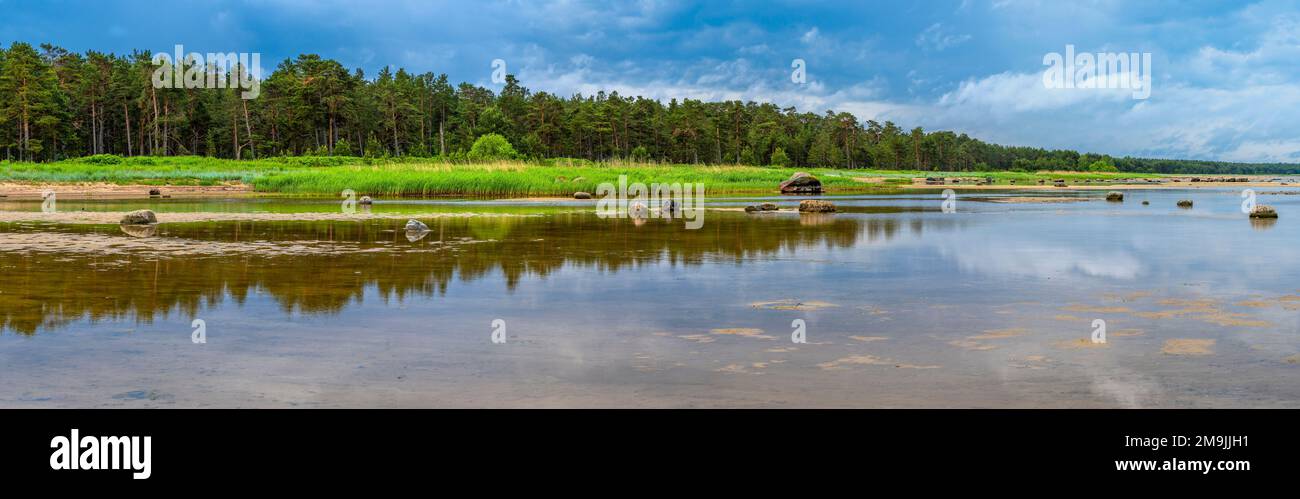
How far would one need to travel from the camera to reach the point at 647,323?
10.6 meters

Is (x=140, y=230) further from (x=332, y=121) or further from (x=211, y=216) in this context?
(x=332, y=121)

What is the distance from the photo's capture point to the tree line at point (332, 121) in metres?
115

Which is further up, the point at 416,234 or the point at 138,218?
the point at 138,218

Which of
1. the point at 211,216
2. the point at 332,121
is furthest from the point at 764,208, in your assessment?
the point at 332,121

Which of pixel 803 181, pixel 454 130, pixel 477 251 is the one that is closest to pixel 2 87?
pixel 454 130

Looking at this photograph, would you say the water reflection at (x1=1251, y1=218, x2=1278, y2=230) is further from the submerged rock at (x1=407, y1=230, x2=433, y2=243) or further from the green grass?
the green grass

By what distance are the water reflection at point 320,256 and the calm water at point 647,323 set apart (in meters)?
0.10

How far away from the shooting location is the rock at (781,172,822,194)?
6231 centimetres

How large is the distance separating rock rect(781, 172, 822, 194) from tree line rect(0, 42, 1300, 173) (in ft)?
153

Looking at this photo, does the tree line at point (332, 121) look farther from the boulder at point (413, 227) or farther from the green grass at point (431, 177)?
the boulder at point (413, 227)

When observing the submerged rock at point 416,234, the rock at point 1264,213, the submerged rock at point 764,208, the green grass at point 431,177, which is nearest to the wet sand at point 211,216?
the submerged rock at point 416,234

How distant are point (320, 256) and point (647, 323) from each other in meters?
9.60

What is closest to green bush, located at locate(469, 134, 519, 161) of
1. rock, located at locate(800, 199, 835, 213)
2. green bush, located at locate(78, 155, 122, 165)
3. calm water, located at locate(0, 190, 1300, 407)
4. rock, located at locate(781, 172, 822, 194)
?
green bush, located at locate(78, 155, 122, 165)
